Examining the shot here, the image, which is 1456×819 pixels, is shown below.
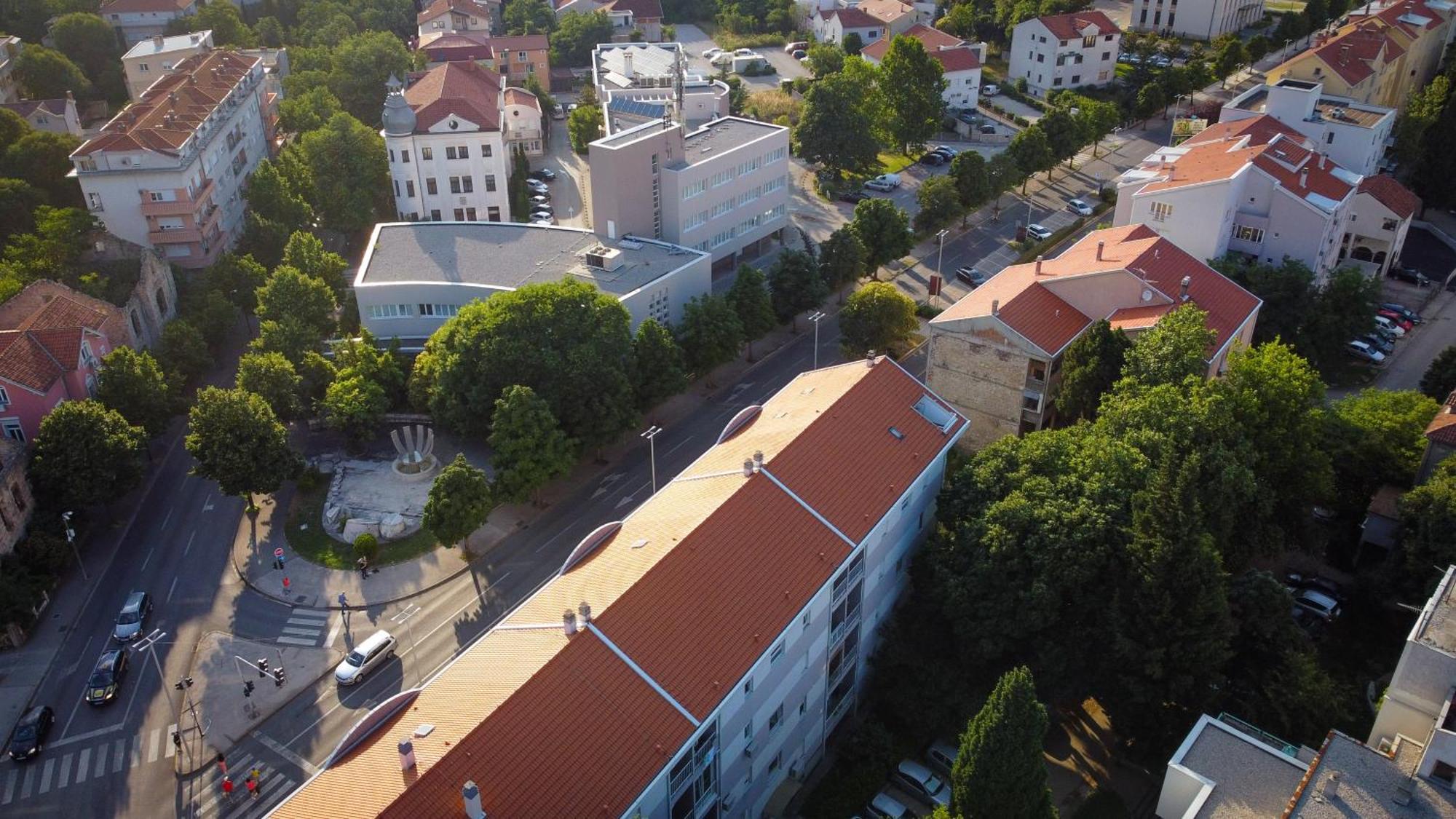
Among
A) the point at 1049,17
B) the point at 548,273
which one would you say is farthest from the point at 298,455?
the point at 1049,17

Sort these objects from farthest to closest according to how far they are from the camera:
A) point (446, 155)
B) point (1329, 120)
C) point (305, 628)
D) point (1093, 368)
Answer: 1. point (446, 155)
2. point (1329, 120)
3. point (1093, 368)
4. point (305, 628)

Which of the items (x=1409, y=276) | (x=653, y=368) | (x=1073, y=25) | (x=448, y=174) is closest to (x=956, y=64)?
A: (x=1073, y=25)

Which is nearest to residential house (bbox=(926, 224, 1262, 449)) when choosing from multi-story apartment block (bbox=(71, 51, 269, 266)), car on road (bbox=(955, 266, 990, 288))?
car on road (bbox=(955, 266, 990, 288))

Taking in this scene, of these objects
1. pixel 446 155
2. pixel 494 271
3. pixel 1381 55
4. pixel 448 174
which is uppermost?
pixel 1381 55

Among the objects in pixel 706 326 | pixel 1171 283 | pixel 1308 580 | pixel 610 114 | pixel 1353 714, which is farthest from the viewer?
pixel 610 114

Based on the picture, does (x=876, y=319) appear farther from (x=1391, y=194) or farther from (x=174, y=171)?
(x=174, y=171)

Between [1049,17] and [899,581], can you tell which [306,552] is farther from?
[1049,17]
